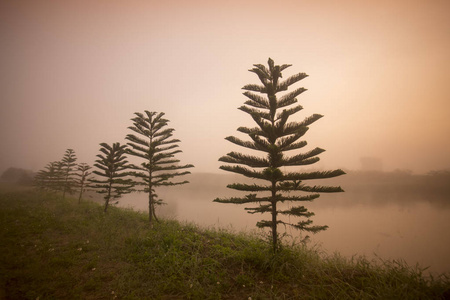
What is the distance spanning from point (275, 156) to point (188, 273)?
412 centimetres

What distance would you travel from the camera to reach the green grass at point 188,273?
3855mm

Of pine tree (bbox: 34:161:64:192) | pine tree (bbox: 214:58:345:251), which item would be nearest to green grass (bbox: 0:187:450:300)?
pine tree (bbox: 214:58:345:251)

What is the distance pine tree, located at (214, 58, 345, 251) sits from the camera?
533cm

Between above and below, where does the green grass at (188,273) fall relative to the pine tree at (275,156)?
below

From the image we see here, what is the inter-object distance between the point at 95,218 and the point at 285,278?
11.3 metres

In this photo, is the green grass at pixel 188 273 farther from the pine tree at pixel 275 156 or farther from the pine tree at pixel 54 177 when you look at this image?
the pine tree at pixel 54 177

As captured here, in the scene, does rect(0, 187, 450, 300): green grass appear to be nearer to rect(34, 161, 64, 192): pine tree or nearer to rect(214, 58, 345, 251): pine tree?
rect(214, 58, 345, 251): pine tree

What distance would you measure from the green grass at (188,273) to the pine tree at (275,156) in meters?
0.92

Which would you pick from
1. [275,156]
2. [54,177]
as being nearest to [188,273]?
[275,156]

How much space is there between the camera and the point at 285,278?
4.38m

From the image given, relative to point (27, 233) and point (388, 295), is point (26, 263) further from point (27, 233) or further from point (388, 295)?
point (388, 295)

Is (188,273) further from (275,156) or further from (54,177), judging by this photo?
(54,177)

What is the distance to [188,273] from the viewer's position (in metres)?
4.88

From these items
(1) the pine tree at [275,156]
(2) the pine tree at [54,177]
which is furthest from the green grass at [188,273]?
(2) the pine tree at [54,177]
